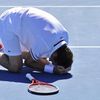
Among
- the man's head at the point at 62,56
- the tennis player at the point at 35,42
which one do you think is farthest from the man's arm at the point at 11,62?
the man's head at the point at 62,56

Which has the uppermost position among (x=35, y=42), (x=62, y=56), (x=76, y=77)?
(x=35, y=42)

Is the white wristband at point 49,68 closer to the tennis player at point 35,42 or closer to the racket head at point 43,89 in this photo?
the tennis player at point 35,42

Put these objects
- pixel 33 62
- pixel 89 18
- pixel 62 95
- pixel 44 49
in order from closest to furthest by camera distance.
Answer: pixel 62 95
pixel 44 49
pixel 33 62
pixel 89 18

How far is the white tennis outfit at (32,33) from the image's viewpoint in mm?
6438

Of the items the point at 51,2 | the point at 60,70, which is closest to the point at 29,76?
the point at 60,70

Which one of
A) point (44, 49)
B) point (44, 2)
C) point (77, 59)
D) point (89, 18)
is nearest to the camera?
point (44, 49)

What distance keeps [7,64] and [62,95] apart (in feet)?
3.80

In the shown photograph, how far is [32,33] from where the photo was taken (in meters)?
6.52

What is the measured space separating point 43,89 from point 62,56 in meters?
0.67

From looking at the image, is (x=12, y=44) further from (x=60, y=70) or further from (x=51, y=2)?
(x=51, y=2)

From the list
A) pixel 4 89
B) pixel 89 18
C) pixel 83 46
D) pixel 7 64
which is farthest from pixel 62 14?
pixel 4 89

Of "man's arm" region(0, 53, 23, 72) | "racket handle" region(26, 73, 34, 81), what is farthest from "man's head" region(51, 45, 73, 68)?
"man's arm" region(0, 53, 23, 72)

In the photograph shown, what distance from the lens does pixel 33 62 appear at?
6902 mm

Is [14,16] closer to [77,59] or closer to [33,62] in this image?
[33,62]
